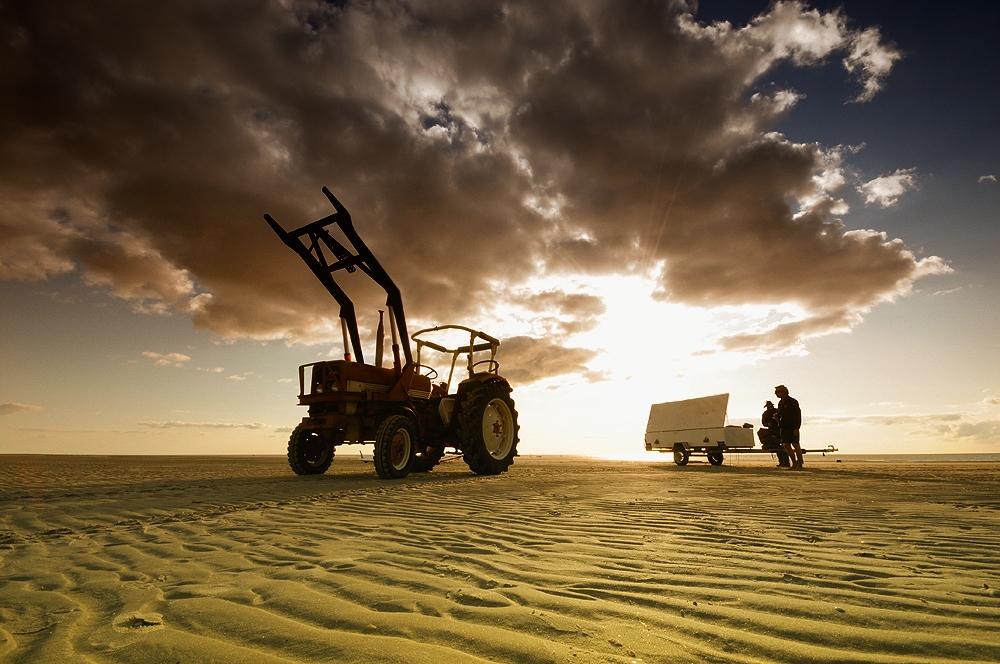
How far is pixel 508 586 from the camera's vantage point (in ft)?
7.56

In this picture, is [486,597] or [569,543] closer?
[486,597]

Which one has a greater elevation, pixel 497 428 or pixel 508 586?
pixel 497 428

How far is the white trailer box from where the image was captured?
13750 millimetres

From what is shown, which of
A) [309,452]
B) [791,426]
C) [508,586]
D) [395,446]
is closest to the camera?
[508,586]

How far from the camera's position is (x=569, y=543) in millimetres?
3215

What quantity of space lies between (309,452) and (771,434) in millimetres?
11195

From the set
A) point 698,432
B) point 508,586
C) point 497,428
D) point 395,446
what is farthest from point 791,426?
point 508,586

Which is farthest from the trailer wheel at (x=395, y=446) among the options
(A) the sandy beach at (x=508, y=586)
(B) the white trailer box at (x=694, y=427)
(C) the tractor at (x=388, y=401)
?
(B) the white trailer box at (x=694, y=427)

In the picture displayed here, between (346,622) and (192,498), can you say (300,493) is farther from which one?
(346,622)

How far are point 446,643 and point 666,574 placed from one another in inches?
47.7

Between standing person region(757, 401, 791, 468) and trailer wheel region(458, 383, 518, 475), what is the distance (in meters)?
7.06

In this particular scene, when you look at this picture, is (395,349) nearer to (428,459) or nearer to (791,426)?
(428,459)

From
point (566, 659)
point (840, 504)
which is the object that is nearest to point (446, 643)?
point (566, 659)

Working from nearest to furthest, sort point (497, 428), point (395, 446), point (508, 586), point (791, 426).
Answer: point (508, 586)
point (395, 446)
point (497, 428)
point (791, 426)
